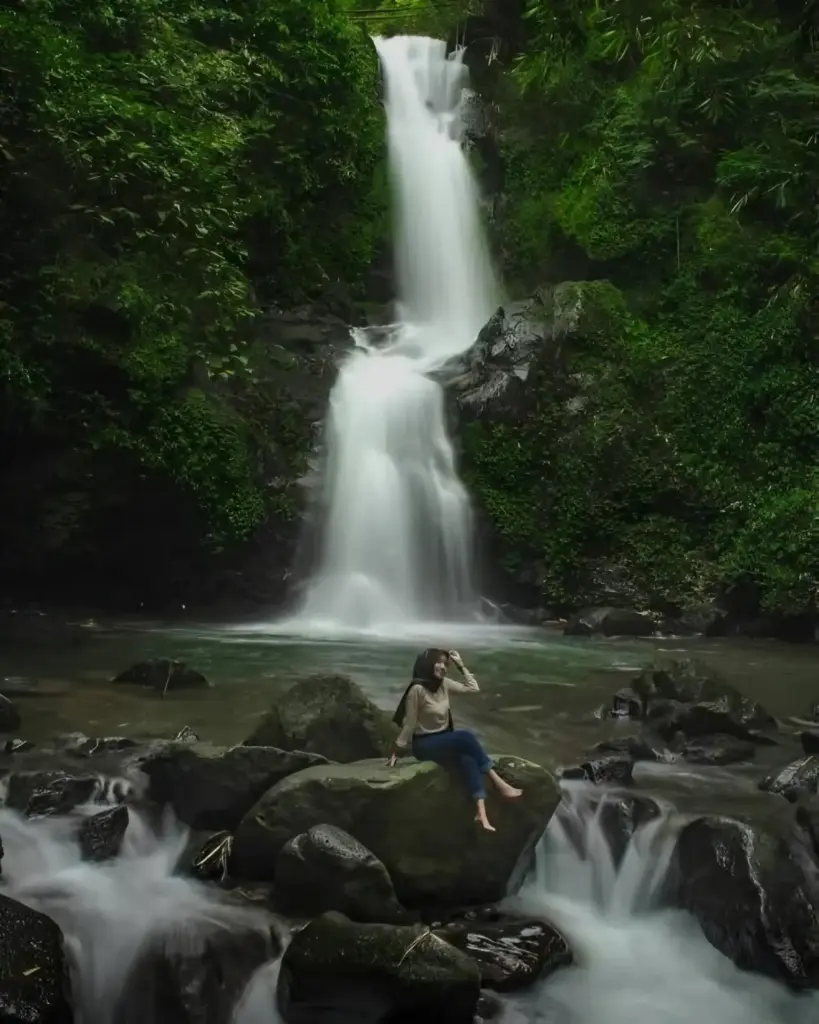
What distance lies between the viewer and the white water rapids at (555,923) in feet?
16.4

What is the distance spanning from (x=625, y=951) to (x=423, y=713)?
171cm

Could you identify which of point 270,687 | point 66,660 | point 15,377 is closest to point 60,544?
point 15,377

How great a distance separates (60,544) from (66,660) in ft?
13.1

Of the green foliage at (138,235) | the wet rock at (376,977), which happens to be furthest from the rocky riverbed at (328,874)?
the green foliage at (138,235)

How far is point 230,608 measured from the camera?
50.8 ft

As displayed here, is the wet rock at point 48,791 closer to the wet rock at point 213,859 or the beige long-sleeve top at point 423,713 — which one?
the wet rock at point 213,859

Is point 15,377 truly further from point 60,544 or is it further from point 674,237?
point 674,237

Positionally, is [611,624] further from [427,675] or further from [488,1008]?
[488,1008]

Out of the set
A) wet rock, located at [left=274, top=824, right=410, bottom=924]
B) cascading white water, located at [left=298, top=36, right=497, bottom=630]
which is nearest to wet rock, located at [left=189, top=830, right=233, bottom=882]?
wet rock, located at [left=274, top=824, right=410, bottom=924]

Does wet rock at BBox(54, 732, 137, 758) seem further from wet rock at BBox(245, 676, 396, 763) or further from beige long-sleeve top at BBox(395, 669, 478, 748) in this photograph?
beige long-sleeve top at BBox(395, 669, 478, 748)

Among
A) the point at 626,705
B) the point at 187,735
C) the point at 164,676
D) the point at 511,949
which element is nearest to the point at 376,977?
the point at 511,949

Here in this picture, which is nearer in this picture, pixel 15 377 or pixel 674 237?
pixel 15 377

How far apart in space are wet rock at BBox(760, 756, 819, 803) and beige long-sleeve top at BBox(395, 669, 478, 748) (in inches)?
102

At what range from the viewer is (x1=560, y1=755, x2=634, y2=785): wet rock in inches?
268
